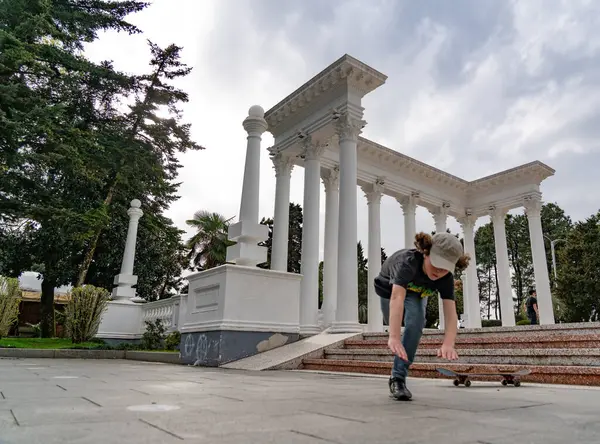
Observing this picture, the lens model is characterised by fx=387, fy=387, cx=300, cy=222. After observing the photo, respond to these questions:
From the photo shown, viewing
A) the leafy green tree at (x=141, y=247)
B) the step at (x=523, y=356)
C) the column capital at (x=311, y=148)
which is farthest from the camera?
the leafy green tree at (x=141, y=247)

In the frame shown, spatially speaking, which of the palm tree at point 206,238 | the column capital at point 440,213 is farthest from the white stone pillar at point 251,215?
the palm tree at point 206,238

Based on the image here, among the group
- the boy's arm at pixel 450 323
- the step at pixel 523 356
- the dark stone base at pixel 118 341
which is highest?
the boy's arm at pixel 450 323

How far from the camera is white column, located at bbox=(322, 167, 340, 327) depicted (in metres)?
13.9

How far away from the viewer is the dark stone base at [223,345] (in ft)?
26.0

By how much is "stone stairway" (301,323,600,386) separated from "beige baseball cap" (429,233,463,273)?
3.13m

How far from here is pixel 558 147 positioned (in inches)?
975

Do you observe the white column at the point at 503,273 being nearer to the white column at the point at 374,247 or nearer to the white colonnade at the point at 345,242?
the white colonnade at the point at 345,242

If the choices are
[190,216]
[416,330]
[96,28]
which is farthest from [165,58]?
[416,330]

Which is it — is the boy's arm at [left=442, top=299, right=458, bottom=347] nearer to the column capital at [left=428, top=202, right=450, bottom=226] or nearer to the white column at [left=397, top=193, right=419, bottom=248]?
the white column at [left=397, top=193, right=419, bottom=248]

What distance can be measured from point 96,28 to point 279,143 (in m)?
12.0

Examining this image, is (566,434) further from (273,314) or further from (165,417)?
(273,314)

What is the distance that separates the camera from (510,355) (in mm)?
5629

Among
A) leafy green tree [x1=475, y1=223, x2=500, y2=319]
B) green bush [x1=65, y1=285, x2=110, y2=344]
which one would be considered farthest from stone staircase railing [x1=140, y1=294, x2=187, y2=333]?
leafy green tree [x1=475, y1=223, x2=500, y2=319]

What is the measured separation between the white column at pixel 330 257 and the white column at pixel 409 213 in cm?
466
